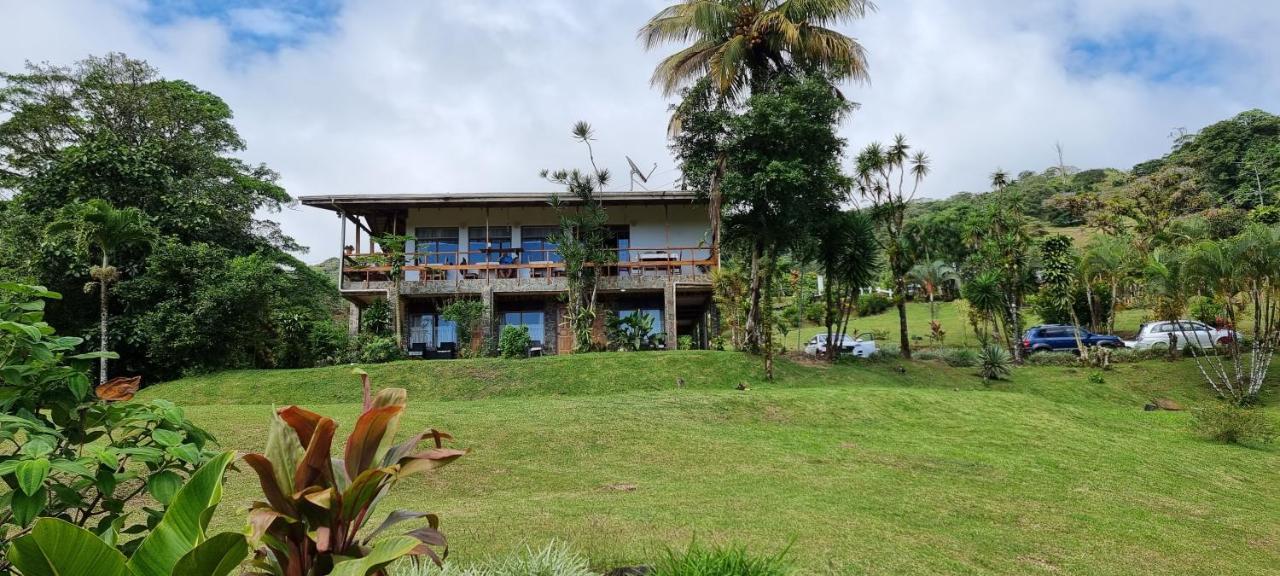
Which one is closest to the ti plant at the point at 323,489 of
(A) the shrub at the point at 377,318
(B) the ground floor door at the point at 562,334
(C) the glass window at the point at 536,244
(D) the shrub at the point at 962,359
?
(A) the shrub at the point at 377,318

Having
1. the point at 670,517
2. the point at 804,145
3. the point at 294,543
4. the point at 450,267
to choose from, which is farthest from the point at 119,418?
the point at 450,267

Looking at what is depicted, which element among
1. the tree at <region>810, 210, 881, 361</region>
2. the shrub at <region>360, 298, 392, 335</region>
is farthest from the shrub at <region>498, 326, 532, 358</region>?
the tree at <region>810, 210, 881, 361</region>

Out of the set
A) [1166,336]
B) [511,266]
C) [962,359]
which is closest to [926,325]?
[1166,336]

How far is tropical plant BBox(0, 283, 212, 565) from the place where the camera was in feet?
7.68

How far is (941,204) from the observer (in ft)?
223

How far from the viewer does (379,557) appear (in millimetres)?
2264

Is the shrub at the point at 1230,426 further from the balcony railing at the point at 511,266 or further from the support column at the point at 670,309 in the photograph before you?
the support column at the point at 670,309

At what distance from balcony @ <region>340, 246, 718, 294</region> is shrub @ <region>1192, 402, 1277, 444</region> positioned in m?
12.2

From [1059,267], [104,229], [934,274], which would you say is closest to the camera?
[104,229]

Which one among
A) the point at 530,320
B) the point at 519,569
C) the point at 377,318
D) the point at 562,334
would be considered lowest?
the point at 519,569

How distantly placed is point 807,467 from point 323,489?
24.8ft

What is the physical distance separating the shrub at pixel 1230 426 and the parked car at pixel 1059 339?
37.3ft

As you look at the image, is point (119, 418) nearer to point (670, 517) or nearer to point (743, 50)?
point (670, 517)

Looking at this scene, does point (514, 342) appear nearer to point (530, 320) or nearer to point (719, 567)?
point (530, 320)
